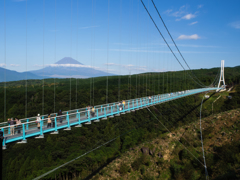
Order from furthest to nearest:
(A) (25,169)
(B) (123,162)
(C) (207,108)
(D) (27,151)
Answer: (C) (207,108)
(D) (27,151)
(A) (25,169)
(B) (123,162)

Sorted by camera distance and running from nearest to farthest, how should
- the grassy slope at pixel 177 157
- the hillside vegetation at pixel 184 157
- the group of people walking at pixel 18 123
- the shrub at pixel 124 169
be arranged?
1. the group of people walking at pixel 18 123
2. the hillside vegetation at pixel 184 157
3. the grassy slope at pixel 177 157
4. the shrub at pixel 124 169

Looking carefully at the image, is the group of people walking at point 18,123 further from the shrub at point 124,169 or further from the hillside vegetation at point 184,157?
the hillside vegetation at point 184,157

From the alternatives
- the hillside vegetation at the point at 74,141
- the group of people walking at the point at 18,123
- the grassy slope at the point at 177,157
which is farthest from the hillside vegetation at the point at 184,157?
the group of people walking at the point at 18,123

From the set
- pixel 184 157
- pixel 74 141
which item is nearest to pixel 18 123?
pixel 184 157

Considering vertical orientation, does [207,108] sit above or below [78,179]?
above

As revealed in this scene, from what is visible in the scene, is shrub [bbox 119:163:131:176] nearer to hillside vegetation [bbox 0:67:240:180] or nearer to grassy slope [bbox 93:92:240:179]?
grassy slope [bbox 93:92:240:179]

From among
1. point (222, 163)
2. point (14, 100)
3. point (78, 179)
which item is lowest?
point (78, 179)

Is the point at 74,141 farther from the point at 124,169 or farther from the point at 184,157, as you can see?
the point at 184,157

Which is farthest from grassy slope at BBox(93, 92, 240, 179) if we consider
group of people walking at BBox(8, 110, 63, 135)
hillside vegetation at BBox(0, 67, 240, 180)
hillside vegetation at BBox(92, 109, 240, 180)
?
group of people walking at BBox(8, 110, 63, 135)

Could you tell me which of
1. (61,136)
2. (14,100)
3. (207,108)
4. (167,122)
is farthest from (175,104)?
(14,100)

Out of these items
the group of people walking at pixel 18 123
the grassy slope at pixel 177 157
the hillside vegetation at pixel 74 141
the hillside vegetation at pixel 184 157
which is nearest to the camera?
the group of people walking at pixel 18 123

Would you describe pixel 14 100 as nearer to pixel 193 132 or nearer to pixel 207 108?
pixel 193 132
